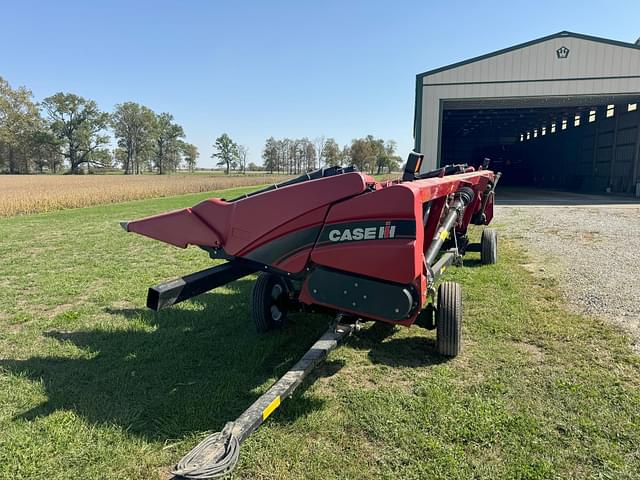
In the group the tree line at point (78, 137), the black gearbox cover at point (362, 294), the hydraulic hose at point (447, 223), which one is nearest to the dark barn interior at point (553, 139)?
the hydraulic hose at point (447, 223)

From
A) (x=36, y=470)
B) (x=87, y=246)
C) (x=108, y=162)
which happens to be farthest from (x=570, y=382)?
(x=108, y=162)

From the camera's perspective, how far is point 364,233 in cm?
271

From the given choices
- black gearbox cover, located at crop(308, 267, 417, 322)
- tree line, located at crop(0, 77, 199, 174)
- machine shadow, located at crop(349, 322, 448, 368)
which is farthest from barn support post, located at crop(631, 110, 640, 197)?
tree line, located at crop(0, 77, 199, 174)

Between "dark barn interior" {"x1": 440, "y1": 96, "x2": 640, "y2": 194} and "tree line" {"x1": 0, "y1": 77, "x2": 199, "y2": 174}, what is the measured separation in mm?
66851

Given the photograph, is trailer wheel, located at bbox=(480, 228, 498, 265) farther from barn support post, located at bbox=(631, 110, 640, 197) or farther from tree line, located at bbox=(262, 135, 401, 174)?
tree line, located at bbox=(262, 135, 401, 174)

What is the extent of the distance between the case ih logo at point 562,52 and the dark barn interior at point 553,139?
173 centimetres

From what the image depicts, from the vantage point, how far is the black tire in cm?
333

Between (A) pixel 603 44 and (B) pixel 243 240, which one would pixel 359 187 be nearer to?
(B) pixel 243 240

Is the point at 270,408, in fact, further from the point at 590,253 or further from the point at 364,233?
the point at 590,253

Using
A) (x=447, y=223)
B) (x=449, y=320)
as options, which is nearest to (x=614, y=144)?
(x=447, y=223)

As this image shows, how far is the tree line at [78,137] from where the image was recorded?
68812 millimetres

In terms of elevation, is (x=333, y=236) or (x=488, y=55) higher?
(x=488, y=55)

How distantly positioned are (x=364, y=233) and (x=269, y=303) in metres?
1.69

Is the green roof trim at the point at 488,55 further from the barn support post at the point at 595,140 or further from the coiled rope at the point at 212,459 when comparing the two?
the coiled rope at the point at 212,459
